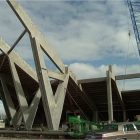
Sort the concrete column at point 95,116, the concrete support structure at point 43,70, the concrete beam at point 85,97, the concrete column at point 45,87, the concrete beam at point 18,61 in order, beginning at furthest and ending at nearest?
the concrete column at point 95,116 < the concrete beam at point 85,97 < the concrete beam at point 18,61 < the concrete column at point 45,87 < the concrete support structure at point 43,70

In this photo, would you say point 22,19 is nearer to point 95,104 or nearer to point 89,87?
point 89,87

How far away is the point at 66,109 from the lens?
50.1 meters

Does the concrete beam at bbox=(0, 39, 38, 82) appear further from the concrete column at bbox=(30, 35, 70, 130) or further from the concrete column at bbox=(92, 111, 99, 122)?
the concrete column at bbox=(92, 111, 99, 122)

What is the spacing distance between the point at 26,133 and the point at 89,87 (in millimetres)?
17883

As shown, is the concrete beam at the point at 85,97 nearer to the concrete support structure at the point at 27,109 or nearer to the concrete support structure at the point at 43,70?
the concrete support structure at the point at 27,109

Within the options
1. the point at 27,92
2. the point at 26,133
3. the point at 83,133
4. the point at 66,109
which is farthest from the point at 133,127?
the point at 66,109

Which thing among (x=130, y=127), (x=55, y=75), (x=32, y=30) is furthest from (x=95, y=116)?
(x=130, y=127)

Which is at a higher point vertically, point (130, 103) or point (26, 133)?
point (130, 103)

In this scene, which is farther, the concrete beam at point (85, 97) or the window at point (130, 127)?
the concrete beam at point (85, 97)

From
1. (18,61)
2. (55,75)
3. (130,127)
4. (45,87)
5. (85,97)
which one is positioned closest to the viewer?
(130,127)

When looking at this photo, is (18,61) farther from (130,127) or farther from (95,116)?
(130,127)

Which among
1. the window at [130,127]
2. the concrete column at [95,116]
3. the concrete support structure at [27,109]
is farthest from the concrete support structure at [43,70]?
the concrete column at [95,116]

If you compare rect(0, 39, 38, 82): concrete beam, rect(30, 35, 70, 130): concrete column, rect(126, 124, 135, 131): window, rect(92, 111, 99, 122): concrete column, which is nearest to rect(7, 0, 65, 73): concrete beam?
rect(30, 35, 70, 130): concrete column

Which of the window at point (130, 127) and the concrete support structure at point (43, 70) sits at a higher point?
the concrete support structure at point (43, 70)
